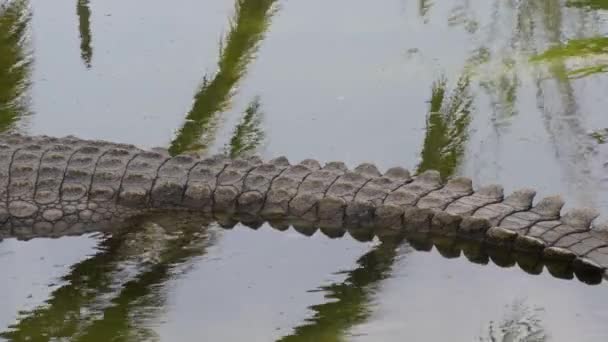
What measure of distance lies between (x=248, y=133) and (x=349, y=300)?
184 cm

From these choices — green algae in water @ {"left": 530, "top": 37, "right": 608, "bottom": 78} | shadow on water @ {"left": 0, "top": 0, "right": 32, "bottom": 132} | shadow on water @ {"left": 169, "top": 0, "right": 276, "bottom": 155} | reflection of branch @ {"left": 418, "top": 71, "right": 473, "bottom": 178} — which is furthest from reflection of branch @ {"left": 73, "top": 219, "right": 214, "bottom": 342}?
green algae in water @ {"left": 530, "top": 37, "right": 608, "bottom": 78}

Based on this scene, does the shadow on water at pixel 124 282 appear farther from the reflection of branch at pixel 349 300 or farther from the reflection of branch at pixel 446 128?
the reflection of branch at pixel 446 128

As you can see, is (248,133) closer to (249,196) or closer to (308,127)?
(308,127)

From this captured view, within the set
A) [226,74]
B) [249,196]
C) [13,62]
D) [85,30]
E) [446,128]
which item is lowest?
[249,196]

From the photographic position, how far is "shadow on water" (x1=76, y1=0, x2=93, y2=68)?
275 inches

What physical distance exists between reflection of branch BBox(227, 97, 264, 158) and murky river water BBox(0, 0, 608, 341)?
0.01 metres

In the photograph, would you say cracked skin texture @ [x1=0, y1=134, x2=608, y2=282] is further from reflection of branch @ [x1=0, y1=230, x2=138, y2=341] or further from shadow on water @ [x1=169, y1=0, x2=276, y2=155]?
shadow on water @ [x1=169, y1=0, x2=276, y2=155]

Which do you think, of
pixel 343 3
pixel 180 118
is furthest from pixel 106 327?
pixel 343 3

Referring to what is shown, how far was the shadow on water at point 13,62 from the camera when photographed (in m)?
6.19

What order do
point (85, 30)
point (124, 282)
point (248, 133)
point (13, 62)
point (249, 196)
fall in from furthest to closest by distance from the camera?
point (85, 30)
point (13, 62)
point (248, 133)
point (249, 196)
point (124, 282)

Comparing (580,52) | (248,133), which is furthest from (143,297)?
(580,52)

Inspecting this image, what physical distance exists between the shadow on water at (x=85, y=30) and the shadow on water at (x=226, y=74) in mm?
884

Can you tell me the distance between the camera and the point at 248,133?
225 inches

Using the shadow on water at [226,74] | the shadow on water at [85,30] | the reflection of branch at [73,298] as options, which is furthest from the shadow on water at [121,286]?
the shadow on water at [85,30]
